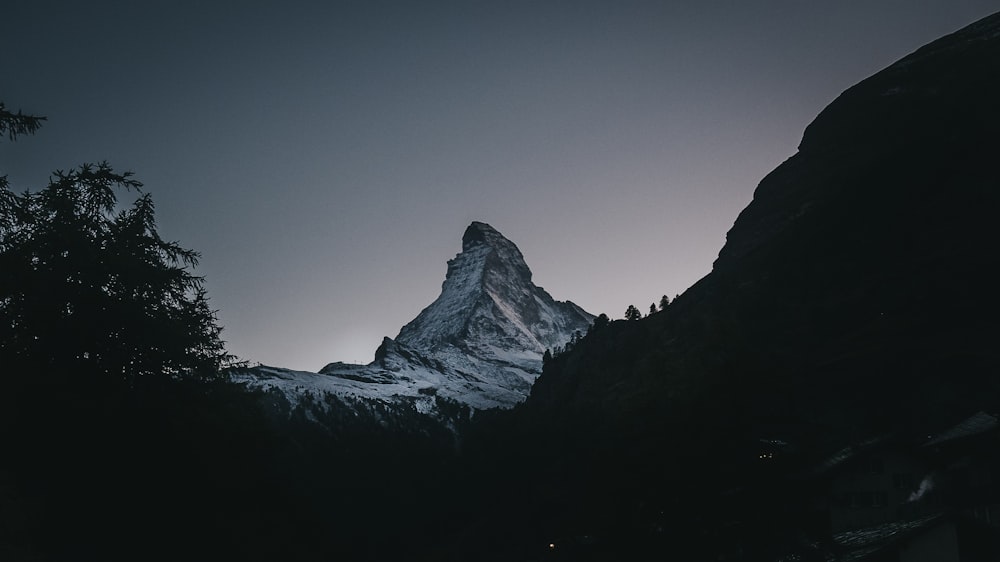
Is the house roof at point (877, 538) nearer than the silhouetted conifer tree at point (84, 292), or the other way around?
the silhouetted conifer tree at point (84, 292)

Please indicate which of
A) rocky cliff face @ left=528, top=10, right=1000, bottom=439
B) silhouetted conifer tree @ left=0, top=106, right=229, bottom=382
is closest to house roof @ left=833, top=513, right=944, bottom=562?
rocky cliff face @ left=528, top=10, right=1000, bottom=439

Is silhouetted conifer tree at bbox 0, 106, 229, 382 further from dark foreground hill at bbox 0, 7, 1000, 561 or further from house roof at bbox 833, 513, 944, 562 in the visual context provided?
house roof at bbox 833, 513, 944, 562

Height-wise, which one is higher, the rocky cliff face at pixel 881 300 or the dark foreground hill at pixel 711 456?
the rocky cliff face at pixel 881 300

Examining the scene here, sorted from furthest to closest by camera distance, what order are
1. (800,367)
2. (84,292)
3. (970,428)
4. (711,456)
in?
1. (800,367)
2. (970,428)
3. (711,456)
4. (84,292)

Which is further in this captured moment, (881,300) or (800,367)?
(881,300)

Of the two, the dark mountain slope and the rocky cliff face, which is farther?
the rocky cliff face

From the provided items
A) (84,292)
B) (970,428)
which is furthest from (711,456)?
(84,292)

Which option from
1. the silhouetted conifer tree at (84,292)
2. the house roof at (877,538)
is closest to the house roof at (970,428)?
the house roof at (877,538)

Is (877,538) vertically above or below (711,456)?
below

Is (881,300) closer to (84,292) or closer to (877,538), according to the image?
(877,538)

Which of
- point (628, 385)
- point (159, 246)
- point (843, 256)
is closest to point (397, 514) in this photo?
point (628, 385)

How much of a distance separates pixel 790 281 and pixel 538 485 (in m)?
68.5

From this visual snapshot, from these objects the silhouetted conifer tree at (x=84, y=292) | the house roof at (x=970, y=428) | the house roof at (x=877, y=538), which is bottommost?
the house roof at (x=877, y=538)

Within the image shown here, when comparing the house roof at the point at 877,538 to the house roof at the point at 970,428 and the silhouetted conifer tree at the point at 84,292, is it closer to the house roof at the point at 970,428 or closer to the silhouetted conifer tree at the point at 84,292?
the house roof at the point at 970,428
